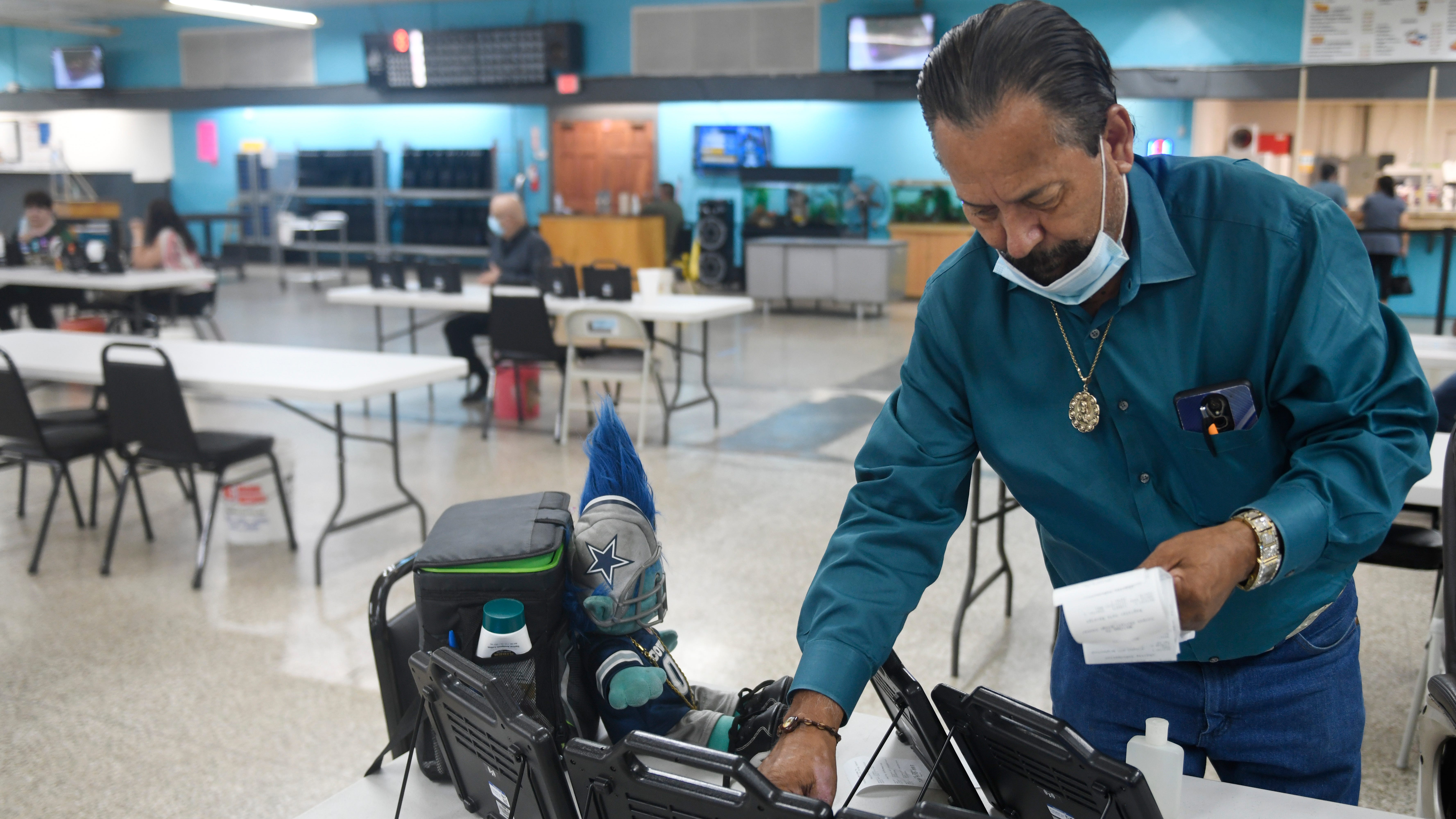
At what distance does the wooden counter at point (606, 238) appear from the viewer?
41.9ft

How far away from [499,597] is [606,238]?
11870mm

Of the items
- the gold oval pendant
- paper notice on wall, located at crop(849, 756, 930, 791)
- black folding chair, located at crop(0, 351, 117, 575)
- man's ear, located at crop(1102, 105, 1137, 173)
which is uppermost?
man's ear, located at crop(1102, 105, 1137, 173)

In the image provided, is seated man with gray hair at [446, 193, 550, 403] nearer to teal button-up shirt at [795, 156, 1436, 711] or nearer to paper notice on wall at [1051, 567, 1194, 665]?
teal button-up shirt at [795, 156, 1436, 711]

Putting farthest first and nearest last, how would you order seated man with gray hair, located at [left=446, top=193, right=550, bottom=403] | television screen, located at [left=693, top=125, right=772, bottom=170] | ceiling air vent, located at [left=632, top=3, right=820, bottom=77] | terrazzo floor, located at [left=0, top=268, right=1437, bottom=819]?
television screen, located at [left=693, top=125, right=772, bottom=170], ceiling air vent, located at [left=632, top=3, right=820, bottom=77], seated man with gray hair, located at [left=446, top=193, right=550, bottom=403], terrazzo floor, located at [left=0, top=268, right=1437, bottom=819]

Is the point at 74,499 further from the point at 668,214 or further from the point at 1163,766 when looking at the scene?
the point at 668,214

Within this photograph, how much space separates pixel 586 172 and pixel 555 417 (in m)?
8.55

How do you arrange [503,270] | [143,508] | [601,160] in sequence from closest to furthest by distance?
1. [143,508]
2. [503,270]
3. [601,160]

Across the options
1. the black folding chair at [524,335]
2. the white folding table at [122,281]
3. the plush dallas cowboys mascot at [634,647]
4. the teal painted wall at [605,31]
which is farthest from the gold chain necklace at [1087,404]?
the teal painted wall at [605,31]

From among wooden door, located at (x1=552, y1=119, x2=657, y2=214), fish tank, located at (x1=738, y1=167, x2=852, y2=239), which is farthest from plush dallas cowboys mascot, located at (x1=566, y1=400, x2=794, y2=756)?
wooden door, located at (x1=552, y1=119, x2=657, y2=214)

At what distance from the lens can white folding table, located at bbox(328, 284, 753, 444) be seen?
19.5ft

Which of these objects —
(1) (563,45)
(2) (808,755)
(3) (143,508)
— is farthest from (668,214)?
(2) (808,755)

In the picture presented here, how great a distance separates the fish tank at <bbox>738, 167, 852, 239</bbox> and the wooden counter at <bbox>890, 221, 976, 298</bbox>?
2.79 feet

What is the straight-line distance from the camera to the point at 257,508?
412 centimetres

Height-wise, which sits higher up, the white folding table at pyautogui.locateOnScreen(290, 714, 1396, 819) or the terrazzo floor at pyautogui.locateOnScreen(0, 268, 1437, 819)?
the white folding table at pyautogui.locateOnScreen(290, 714, 1396, 819)
